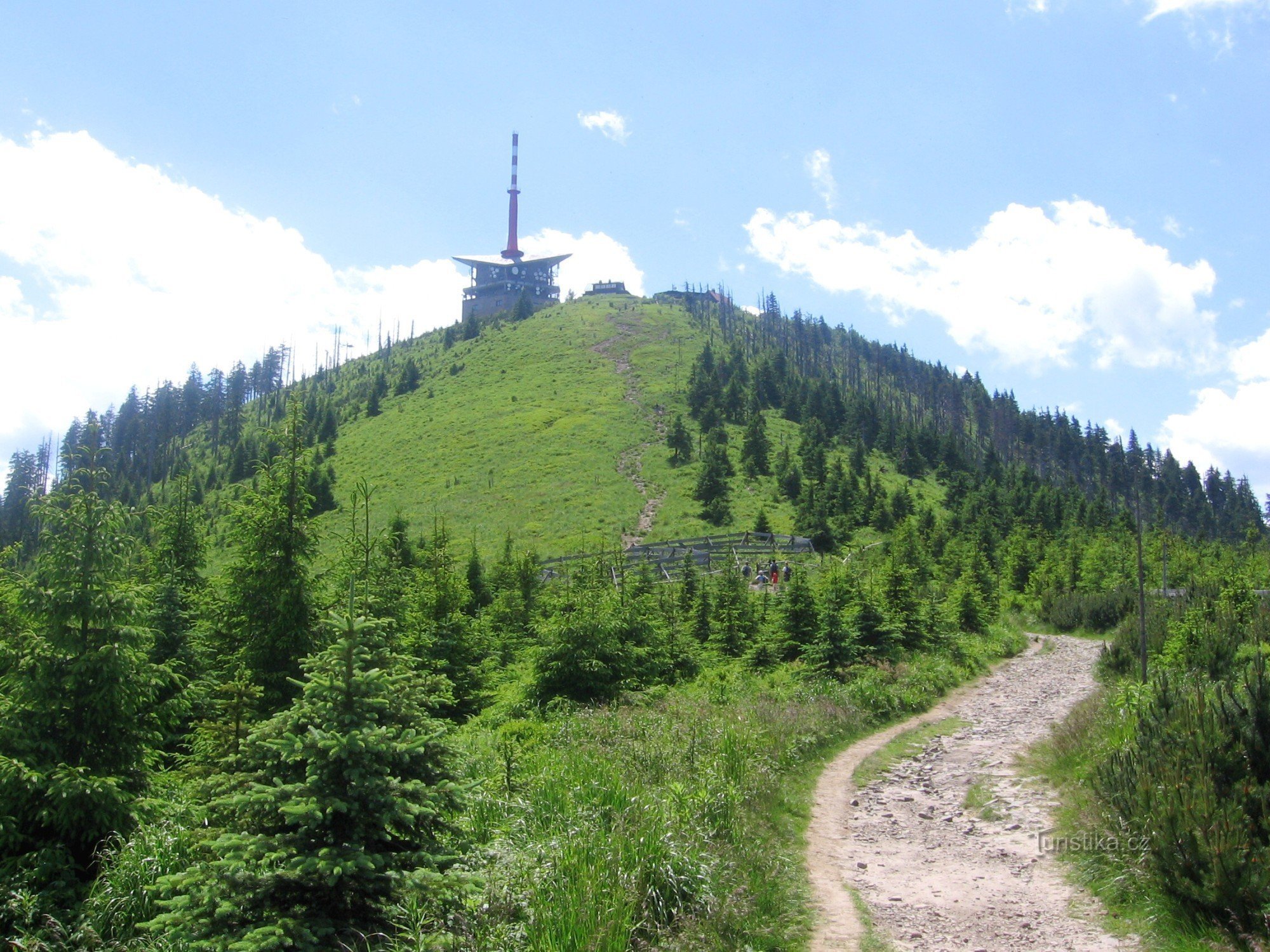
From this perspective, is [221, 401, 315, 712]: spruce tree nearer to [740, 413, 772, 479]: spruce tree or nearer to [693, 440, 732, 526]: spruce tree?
[693, 440, 732, 526]: spruce tree

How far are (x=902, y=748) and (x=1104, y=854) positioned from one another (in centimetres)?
578

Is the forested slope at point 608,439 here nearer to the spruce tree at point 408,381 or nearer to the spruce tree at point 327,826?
the spruce tree at point 408,381

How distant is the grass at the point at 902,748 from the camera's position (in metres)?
12.0

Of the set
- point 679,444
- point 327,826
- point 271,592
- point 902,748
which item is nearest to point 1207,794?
point 902,748

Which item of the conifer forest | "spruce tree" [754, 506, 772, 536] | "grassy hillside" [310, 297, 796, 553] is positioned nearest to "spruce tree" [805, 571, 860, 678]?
the conifer forest

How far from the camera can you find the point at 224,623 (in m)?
13.0

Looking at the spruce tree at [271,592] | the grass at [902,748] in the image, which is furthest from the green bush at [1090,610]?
the spruce tree at [271,592]

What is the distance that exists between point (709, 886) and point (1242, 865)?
4.26m

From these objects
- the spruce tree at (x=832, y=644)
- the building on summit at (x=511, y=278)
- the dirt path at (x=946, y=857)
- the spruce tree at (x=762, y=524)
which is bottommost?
the dirt path at (x=946, y=857)

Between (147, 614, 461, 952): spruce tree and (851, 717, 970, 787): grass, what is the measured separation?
7325 millimetres

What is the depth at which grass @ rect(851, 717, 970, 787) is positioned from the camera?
39.2 feet

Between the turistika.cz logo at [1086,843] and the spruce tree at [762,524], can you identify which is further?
the spruce tree at [762,524]

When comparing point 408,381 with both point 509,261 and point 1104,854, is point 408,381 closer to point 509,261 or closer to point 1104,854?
point 509,261

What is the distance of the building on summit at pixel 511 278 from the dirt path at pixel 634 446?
34.4 m
